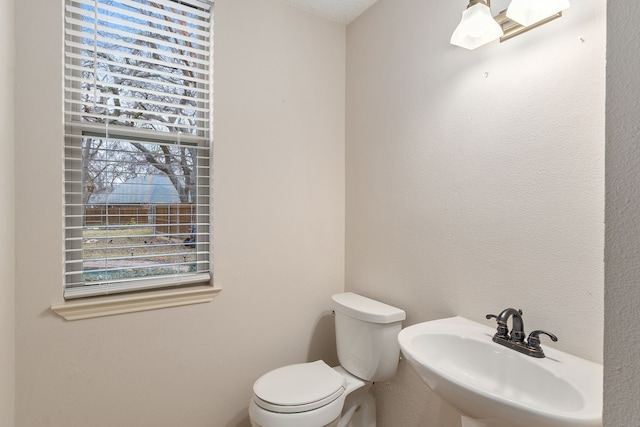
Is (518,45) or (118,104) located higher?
(518,45)

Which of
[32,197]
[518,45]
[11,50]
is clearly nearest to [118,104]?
[11,50]

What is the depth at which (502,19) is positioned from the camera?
3.96 ft

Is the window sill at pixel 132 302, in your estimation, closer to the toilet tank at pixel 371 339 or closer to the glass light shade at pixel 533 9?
the toilet tank at pixel 371 339

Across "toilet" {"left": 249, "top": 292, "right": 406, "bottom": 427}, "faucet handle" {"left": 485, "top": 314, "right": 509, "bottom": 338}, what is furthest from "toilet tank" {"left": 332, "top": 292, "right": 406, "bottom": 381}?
"faucet handle" {"left": 485, "top": 314, "right": 509, "bottom": 338}

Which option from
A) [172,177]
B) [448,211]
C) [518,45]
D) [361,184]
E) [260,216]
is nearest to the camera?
[518,45]

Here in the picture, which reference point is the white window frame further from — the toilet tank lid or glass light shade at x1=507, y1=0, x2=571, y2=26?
glass light shade at x1=507, y1=0, x2=571, y2=26

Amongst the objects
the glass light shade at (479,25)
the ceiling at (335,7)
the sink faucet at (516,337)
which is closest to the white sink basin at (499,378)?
the sink faucet at (516,337)

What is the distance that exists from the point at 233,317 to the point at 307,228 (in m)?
0.62

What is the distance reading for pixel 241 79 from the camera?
1710 millimetres

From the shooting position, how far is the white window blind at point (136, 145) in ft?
4.63

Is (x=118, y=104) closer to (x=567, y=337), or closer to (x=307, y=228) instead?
(x=307, y=228)

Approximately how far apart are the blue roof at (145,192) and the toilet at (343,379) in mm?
967

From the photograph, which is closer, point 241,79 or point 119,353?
point 119,353

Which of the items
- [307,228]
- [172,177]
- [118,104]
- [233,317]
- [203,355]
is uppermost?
[118,104]
